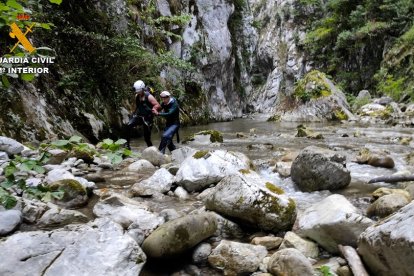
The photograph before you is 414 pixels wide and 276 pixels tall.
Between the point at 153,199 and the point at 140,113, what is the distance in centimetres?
421

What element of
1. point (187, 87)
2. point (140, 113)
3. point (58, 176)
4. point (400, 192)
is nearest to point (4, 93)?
point (140, 113)

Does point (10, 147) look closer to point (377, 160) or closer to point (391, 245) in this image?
point (391, 245)

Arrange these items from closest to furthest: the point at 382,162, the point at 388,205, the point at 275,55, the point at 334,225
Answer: the point at 334,225
the point at 388,205
the point at 382,162
the point at 275,55

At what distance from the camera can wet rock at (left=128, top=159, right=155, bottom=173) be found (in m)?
6.46

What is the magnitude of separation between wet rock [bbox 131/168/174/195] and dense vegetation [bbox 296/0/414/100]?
18.8 m

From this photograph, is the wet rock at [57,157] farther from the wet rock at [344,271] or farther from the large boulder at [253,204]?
the wet rock at [344,271]

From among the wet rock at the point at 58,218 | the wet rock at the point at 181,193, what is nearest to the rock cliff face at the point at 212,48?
the wet rock at the point at 181,193

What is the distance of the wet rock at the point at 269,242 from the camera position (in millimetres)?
3375

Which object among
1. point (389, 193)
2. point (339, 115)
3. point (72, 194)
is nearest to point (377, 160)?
point (389, 193)

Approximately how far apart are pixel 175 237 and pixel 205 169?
2.38 meters

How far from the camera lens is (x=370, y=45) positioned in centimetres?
2805

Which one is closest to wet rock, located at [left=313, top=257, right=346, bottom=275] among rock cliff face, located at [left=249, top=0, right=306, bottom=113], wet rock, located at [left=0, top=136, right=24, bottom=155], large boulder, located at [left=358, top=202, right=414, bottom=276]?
large boulder, located at [left=358, top=202, right=414, bottom=276]

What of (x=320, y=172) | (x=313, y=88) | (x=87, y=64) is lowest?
(x=313, y=88)

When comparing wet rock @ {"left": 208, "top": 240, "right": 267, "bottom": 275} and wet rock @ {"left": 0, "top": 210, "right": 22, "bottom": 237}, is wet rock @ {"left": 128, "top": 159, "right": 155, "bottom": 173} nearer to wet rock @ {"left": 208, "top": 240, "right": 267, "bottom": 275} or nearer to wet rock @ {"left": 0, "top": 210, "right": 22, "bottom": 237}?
wet rock @ {"left": 0, "top": 210, "right": 22, "bottom": 237}
